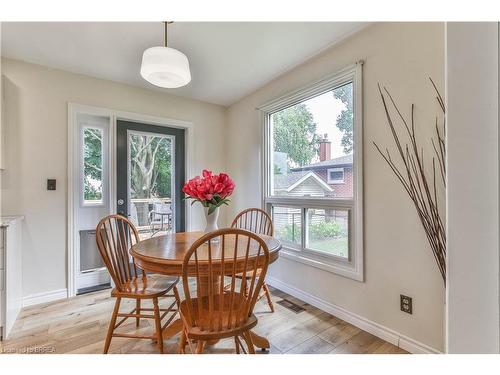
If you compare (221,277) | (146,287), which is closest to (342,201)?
(221,277)

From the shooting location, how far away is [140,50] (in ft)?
7.27

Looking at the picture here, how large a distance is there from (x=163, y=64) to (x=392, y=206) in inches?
70.9

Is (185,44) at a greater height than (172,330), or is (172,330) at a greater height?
(185,44)

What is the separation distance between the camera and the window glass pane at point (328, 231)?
2102 millimetres

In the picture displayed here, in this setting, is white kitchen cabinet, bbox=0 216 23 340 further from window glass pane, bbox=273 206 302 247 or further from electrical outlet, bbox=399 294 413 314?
electrical outlet, bbox=399 294 413 314

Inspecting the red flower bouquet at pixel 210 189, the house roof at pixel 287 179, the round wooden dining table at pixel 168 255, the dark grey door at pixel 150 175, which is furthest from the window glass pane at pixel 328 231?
the dark grey door at pixel 150 175

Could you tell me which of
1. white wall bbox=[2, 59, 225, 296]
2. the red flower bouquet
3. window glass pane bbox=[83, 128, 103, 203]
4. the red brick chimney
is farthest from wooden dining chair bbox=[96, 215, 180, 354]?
the red brick chimney

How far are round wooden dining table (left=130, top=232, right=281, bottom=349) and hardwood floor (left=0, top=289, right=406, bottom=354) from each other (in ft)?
0.34

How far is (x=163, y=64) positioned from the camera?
4.94 ft

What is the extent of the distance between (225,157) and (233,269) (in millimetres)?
2561

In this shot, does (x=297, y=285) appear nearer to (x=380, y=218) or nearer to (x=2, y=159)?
(x=380, y=218)

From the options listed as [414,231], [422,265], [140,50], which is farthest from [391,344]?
[140,50]

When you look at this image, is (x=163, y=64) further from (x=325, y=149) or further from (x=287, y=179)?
(x=287, y=179)

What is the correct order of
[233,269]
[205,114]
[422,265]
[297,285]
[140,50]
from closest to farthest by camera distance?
[233,269] → [422,265] → [140,50] → [297,285] → [205,114]
